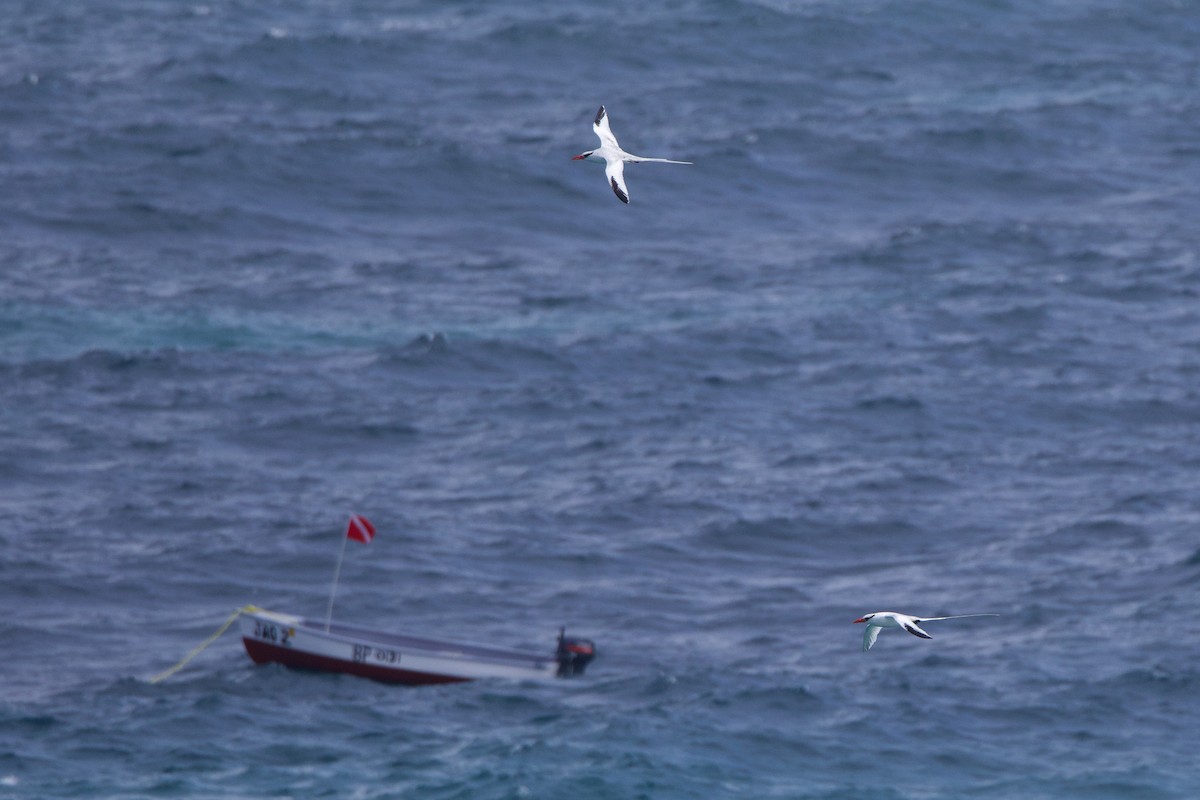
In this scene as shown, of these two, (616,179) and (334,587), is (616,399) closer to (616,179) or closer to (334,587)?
(334,587)

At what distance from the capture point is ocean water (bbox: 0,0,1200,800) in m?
47.0

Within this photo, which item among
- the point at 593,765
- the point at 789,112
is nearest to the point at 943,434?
the point at 593,765

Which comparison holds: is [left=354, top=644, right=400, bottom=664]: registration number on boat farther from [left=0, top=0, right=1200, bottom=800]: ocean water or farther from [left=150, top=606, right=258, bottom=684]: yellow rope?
[left=150, top=606, right=258, bottom=684]: yellow rope

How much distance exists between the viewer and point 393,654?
162ft

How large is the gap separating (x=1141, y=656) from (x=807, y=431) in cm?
1717

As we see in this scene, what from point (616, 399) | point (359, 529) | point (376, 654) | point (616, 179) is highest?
point (616, 399)

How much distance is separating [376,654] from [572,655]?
464 centimetres

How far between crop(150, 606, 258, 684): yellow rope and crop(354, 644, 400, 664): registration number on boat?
9.84 feet

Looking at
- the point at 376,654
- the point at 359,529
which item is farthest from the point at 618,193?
the point at 359,529

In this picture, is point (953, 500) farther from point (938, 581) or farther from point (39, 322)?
point (39, 322)

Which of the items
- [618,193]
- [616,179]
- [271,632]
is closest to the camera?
[618,193]

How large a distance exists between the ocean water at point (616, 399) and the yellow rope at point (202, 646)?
0.34 metres

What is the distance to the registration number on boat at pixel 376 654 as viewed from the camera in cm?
4934

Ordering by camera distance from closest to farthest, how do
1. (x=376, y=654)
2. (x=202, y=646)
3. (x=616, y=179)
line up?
1. (x=616, y=179)
2. (x=376, y=654)
3. (x=202, y=646)
